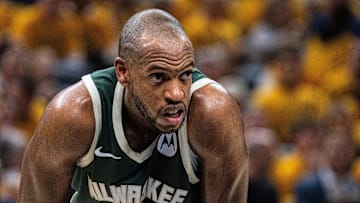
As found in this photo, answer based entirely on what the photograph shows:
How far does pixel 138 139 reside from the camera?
328 cm

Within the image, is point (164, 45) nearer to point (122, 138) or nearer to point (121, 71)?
point (121, 71)

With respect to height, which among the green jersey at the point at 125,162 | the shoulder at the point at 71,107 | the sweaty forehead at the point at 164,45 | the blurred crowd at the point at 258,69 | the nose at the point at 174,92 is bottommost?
the blurred crowd at the point at 258,69

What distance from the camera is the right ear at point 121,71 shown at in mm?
3033

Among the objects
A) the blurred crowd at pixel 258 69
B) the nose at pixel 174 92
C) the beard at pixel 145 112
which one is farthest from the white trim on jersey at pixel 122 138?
the blurred crowd at pixel 258 69

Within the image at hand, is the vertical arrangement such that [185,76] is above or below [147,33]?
below

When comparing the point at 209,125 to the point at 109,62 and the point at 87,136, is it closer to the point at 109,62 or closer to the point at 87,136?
the point at 87,136


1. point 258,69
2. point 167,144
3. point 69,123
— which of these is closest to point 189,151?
point 167,144

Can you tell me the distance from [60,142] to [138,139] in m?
0.30

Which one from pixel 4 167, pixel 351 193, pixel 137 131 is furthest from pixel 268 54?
pixel 137 131

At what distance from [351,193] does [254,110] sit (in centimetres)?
93

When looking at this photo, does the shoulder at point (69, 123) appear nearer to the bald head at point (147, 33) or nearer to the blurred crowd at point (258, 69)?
the bald head at point (147, 33)

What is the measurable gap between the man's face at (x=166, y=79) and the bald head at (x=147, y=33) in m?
0.02

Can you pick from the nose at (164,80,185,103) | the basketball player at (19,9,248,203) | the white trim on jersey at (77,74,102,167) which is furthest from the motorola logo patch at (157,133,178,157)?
the nose at (164,80,185,103)

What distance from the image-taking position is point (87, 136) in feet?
10.3
